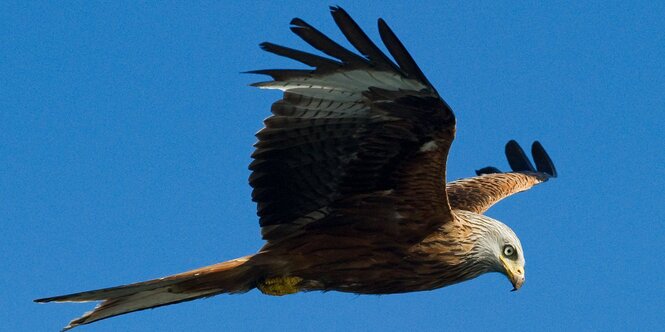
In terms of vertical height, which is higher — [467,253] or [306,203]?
[306,203]

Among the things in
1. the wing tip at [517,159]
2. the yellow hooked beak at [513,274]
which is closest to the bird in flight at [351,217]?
the yellow hooked beak at [513,274]

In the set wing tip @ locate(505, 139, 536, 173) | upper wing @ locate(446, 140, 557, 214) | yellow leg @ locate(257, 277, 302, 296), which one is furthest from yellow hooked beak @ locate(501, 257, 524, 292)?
wing tip @ locate(505, 139, 536, 173)

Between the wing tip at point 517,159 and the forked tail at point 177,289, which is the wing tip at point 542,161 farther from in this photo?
the forked tail at point 177,289

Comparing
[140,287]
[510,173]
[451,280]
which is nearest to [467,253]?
[451,280]

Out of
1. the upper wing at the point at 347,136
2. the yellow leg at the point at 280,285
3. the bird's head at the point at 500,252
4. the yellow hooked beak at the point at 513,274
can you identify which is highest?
the upper wing at the point at 347,136

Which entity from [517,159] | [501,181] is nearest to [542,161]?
[517,159]

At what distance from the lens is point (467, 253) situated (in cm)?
894

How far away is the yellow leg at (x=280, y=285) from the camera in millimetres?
9039

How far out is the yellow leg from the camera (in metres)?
9.04

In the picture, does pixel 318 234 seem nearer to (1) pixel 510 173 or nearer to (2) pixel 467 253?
(2) pixel 467 253

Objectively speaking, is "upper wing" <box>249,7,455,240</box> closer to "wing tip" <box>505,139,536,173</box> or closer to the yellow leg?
the yellow leg

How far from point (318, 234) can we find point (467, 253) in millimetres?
1108

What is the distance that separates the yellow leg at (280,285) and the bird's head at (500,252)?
1353 millimetres

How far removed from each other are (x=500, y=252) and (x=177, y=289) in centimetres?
239
